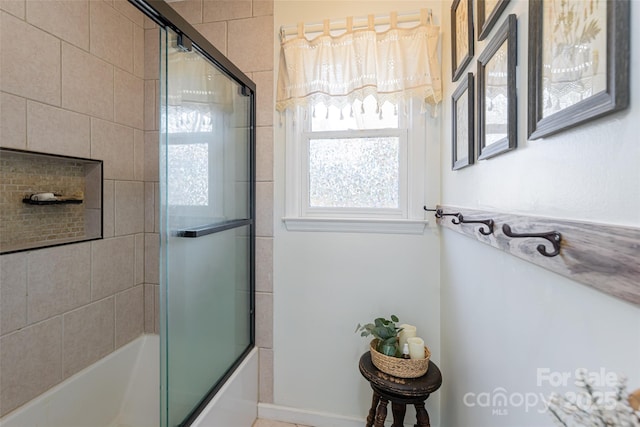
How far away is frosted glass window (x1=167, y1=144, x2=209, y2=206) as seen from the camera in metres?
1.11

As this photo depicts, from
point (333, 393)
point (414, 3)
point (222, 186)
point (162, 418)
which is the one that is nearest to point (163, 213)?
point (222, 186)

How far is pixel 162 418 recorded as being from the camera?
1108 millimetres

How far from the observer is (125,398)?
1723mm

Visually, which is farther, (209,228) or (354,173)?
(354,173)

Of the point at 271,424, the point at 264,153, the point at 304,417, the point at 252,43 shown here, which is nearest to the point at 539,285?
the point at 264,153

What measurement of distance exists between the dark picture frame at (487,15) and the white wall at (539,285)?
3 cm

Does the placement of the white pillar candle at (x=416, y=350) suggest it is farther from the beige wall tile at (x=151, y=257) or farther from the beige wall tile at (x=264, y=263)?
the beige wall tile at (x=151, y=257)

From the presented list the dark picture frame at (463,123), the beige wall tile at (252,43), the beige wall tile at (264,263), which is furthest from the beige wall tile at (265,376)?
the beige wall tile at (252,43)

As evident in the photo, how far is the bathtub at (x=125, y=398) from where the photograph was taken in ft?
4.24

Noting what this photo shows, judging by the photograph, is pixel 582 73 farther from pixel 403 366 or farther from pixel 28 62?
pixel 28 62

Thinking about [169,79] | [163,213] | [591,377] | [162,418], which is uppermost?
[169,79]

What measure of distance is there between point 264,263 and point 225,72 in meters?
1.07

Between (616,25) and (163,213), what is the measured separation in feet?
4.03

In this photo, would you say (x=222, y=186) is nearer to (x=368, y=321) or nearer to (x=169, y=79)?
(x=169, y=79)
